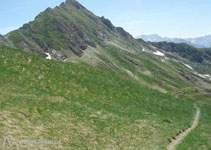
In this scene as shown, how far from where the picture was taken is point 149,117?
4634 cm

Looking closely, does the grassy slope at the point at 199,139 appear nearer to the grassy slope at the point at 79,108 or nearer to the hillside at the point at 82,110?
the hillside at the point at 82,110

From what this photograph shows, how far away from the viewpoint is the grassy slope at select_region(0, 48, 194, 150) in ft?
96.1

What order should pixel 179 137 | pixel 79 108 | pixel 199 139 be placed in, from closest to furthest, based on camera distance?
pixel 199 139, pixel 179 137, pixel 79 108

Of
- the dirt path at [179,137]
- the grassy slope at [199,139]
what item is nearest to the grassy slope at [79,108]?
the dirt path at [179,137]

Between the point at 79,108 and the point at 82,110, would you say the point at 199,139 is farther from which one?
the point at 79,108

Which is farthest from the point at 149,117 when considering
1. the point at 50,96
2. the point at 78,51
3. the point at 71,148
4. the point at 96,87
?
the point at 78,51

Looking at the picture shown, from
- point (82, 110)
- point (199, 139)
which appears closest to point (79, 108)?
point (82, 110)

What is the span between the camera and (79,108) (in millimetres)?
39781

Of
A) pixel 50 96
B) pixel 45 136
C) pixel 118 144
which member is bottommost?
pixel 118 144

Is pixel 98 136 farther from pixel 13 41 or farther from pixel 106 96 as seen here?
pixel 13 41

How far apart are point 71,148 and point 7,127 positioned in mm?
7974

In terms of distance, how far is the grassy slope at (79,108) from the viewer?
96.1 ft

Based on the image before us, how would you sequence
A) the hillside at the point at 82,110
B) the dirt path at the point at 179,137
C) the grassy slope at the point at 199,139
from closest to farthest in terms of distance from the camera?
the hillside at the point at 82,110 → the grassy slope at the point at 199,139 → the dirt path at the point at 179,137

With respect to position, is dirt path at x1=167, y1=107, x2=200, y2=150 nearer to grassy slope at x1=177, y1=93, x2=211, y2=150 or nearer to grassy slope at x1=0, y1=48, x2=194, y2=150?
grassy slope at x1=177, y1=93, x2=211, y2=150
